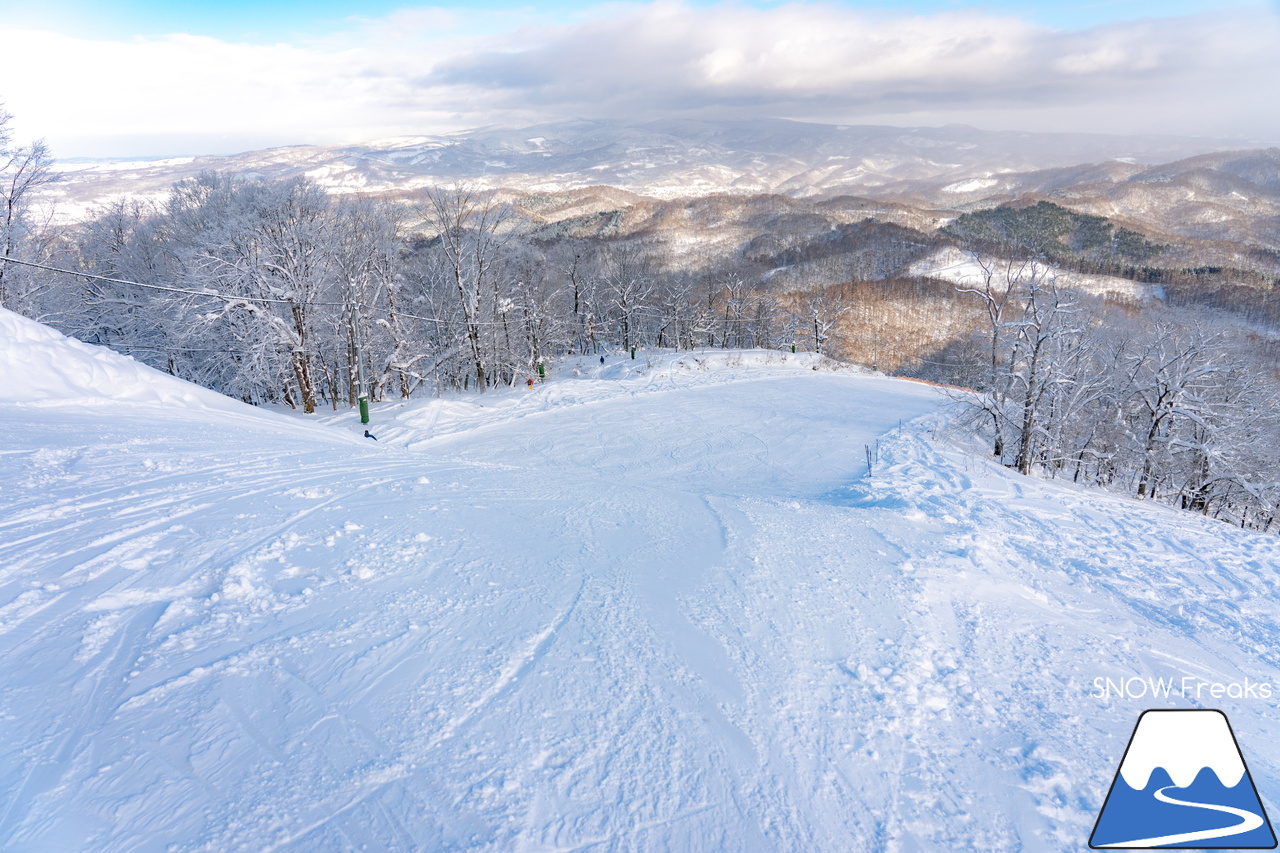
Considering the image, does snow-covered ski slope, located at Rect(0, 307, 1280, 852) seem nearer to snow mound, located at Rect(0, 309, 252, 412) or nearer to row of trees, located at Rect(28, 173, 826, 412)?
snow mound, located at Rect(0, 309, 252, 412)

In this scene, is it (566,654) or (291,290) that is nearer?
(566,654)

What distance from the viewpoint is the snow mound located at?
8.82 m

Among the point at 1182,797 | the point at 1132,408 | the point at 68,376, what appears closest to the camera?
the point at 1182,797

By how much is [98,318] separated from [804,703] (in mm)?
35948

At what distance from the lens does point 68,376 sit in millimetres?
9477

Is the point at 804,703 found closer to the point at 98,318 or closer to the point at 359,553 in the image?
the point at 359,553

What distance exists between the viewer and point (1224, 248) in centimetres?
11506

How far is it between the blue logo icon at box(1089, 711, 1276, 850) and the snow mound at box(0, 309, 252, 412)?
13.3 metres

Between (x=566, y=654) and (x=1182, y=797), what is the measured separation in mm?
3427

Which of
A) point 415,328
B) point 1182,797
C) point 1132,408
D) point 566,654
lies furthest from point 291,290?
point 1132,408

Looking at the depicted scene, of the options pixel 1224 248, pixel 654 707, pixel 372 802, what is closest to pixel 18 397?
pixel 372 802

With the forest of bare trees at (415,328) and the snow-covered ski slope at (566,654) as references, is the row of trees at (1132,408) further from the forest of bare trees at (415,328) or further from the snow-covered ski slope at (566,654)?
the snow-covered ski slope at (566,654)

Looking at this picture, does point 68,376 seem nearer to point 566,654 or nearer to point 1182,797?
point 566,654

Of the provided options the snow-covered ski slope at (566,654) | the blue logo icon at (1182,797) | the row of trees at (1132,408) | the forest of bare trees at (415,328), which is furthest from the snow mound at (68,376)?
the row of trees at (1132,408)
